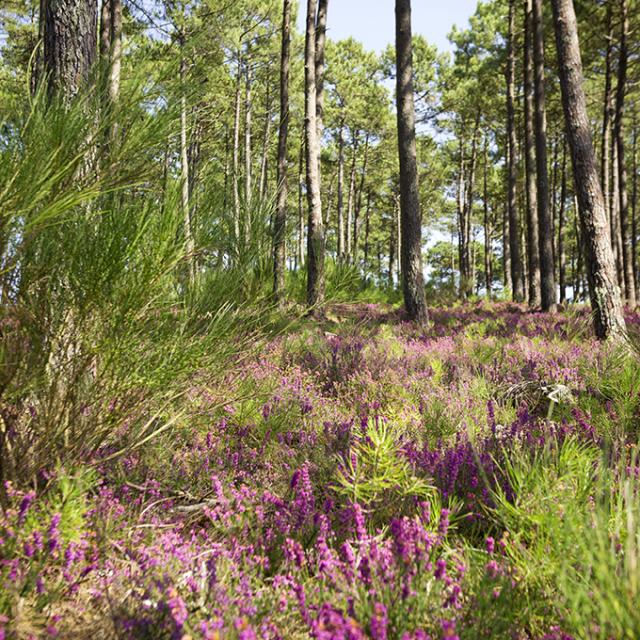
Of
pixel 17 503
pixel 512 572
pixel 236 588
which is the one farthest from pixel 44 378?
pixel 512 572

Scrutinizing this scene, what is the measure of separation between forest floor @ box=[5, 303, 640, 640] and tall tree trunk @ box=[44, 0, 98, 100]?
2433 mm

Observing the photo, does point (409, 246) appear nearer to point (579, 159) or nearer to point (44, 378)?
point (579, 159)

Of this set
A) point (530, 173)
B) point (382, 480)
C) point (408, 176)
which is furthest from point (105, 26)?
point (530, 173)

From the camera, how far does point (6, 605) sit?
1.55 m

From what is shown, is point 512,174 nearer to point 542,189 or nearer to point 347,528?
point 542,189

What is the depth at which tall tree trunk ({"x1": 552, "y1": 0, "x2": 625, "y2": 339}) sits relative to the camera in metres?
6.44

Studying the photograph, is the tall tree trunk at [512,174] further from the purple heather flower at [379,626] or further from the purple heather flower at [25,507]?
the purple heather flower at [25,507]

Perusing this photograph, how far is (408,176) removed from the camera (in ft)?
31.2

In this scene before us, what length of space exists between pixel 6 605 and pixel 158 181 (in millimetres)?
1927

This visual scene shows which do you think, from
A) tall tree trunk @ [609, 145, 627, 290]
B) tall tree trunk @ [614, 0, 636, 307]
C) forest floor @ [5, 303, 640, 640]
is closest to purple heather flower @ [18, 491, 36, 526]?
forest floor @ [5, 303, 640, 640]

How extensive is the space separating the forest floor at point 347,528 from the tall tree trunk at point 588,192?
3.11m

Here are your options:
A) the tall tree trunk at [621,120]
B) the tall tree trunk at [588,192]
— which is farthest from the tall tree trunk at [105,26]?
the tall tree trunk at [621,120]

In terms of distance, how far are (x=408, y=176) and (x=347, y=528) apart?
8.73 metres

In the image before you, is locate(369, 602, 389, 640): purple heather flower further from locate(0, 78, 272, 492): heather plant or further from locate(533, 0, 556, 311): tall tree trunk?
locate(533, 0, 556, 311): tall tree trunk
